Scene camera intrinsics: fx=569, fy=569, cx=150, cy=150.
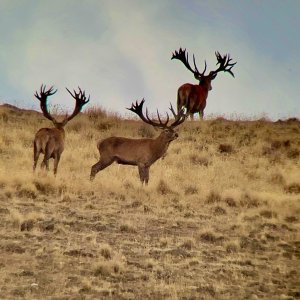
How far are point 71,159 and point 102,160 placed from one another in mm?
3015

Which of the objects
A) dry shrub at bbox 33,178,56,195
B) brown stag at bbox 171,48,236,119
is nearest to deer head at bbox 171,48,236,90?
brown stag at bbox 171,48,236,119

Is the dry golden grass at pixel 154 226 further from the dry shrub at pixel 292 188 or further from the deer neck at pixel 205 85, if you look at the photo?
the deer neck at pixel 205 85

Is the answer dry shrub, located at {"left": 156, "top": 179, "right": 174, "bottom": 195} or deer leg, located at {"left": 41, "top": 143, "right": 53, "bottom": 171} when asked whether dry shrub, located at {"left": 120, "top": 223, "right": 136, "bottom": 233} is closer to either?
dry shrub, located at {"left": 156, "top": 179, "right": 174, "bottom": 195}

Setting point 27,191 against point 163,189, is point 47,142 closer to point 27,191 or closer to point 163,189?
point 27,191

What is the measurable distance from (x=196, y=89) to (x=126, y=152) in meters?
8.56

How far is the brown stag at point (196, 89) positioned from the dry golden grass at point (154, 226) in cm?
267

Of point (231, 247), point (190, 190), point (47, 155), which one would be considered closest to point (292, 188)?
point (190, 190)

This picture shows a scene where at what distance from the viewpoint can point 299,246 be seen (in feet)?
30.4

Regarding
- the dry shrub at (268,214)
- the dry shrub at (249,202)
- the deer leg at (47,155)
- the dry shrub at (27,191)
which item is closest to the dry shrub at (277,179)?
the dry shrub at (249,202)

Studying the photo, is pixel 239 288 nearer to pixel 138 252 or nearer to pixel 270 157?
pixel 138 252

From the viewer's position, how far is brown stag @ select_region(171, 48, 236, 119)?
22.1 meters

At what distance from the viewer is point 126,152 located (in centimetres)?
1462

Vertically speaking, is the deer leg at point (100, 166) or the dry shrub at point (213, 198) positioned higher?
the deer leg at point (100, 166)

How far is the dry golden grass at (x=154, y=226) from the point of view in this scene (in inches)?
271
